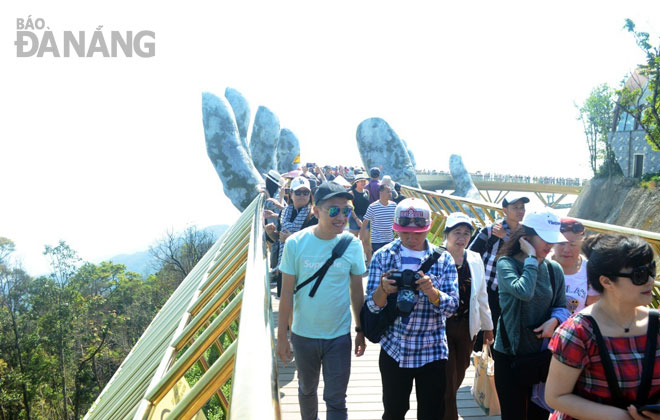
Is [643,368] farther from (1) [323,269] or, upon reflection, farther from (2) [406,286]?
(1) [323,269]

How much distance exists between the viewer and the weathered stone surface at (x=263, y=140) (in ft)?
101

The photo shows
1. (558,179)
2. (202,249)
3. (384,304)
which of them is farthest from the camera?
(558,179)

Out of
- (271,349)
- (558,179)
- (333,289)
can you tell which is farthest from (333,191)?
(558,179)

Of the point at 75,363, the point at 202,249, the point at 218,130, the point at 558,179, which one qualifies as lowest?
the point at 75,363

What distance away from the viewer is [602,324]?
5.79ft

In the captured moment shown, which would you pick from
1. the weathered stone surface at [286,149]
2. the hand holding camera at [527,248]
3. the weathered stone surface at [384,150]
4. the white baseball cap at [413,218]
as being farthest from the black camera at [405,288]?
the weathered stone surface at [286,149]

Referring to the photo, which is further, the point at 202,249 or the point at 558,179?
the point at 558,179

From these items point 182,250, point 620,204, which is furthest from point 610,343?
point 182,250

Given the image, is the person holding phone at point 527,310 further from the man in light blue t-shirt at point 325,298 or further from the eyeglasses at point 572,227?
the man in light blue t-shirt at point 325,298

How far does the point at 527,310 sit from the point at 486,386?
1.35 m

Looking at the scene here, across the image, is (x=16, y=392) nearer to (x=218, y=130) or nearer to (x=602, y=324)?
(x=218, y=130)

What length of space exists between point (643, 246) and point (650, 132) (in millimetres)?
25816

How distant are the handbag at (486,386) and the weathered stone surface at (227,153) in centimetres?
2263

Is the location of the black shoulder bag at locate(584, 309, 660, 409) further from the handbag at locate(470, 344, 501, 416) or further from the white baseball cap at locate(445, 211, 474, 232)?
the handbag at locate(470, 344, 501, 416)
